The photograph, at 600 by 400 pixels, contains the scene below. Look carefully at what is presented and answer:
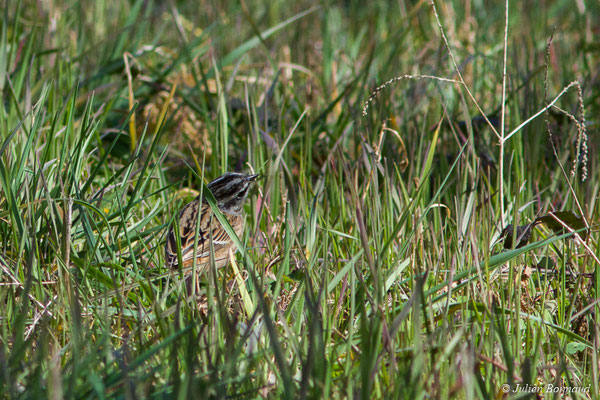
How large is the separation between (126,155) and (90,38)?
236cm

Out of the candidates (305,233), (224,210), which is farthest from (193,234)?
(305,233)

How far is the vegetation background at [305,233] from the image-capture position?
2555 mm

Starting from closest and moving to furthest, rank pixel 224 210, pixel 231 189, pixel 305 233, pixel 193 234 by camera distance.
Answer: pixel 305 233 → pixel 193 234 → pixel 231 189 → pixel 224 210

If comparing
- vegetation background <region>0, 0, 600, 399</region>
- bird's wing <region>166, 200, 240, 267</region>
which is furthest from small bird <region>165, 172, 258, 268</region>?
vegetation background <region>0, 0, 600, 399</region>

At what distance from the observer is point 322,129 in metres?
5.71

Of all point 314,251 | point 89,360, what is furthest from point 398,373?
point 314,251

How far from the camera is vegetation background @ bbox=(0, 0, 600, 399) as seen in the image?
2555mm

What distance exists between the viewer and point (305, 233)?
4.23m

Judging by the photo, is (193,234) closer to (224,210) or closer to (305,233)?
(224,210)

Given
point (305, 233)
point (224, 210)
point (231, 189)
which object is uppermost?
point (231, 189)

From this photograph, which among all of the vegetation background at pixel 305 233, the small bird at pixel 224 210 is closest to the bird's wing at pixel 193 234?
the small bird at pixel 224 210

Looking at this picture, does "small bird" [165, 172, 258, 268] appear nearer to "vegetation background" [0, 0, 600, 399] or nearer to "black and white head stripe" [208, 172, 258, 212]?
"black and white head stripe" [208, 172, 258, 212]

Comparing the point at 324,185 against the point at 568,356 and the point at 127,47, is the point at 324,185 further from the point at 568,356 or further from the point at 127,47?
the point at 127,47

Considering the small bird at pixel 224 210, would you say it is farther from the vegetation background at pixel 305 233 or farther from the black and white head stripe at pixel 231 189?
the vegetation background at pixel 305 233
